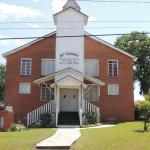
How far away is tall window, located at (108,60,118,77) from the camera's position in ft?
128

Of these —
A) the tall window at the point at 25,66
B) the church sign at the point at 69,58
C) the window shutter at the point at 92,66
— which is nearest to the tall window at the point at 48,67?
the tall window at the point at 25,66

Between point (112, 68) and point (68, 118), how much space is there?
767cm

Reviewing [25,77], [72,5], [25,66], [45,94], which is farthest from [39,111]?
[72,5]

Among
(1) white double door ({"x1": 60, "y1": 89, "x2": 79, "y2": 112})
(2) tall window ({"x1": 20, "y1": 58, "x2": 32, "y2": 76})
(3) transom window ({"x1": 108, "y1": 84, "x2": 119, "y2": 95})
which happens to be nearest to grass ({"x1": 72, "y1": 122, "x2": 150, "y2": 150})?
(1) white double door ({"x1": 60, "y1": 89, "x2": 79, "y2": 112})

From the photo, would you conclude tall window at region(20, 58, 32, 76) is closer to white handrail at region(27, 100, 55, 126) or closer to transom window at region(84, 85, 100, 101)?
white handrail at region(27, 100, 55, 126)

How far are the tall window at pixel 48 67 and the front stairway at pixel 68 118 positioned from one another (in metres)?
4.88

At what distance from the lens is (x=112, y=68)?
39188 millimetres

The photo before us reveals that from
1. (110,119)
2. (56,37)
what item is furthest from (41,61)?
(110,119)

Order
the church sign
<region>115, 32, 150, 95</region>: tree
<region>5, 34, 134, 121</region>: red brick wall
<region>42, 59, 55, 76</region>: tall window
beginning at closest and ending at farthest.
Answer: the church sign
<region>5, 34, 134, 121</region>: red brick wall
<region>42, 59, 55, 76</region>: tall window
<region>115, 32, 150, 95</region>: tree

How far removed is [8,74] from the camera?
39.0m

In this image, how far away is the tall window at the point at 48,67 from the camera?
38812 millimetres

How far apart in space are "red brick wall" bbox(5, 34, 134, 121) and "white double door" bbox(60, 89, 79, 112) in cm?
234

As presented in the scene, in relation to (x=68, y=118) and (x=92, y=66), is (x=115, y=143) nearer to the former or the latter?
(x=68, y=118)

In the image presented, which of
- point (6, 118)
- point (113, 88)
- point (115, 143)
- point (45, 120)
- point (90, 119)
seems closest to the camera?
point (115, 143)
